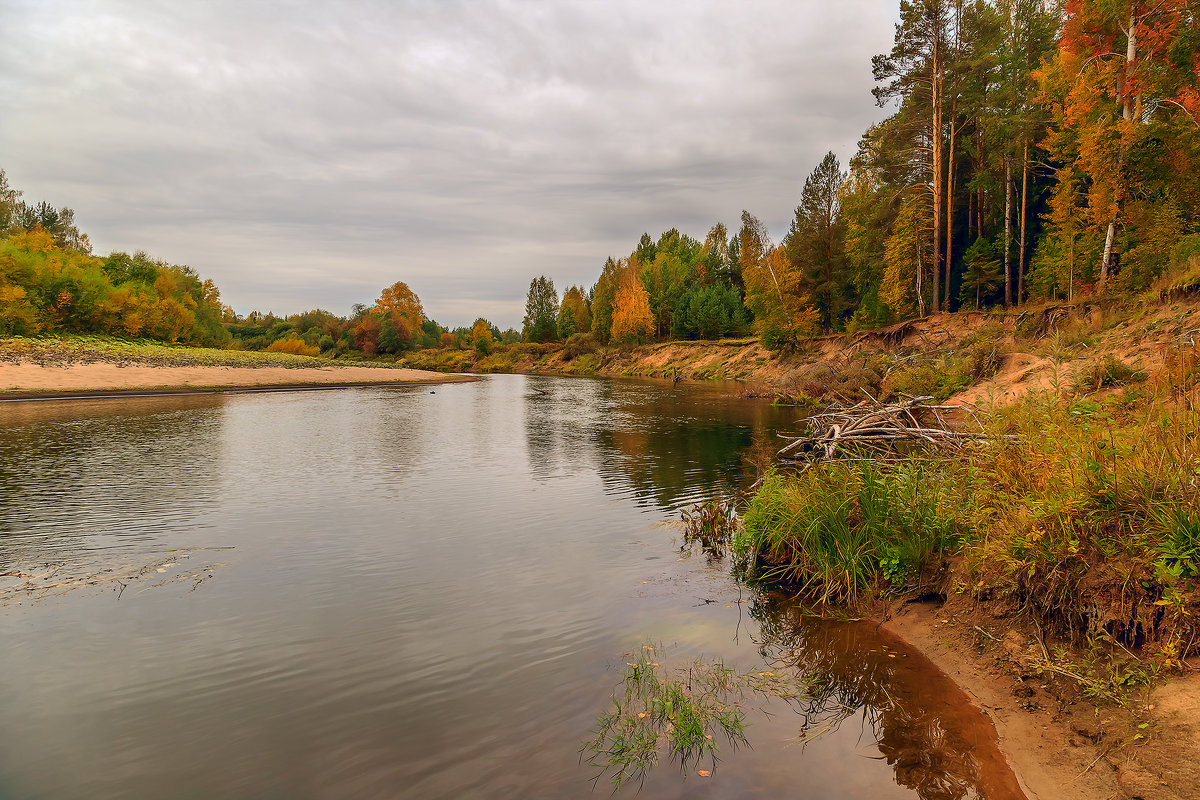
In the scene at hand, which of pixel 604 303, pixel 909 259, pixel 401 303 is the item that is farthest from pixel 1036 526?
pixel 401 303

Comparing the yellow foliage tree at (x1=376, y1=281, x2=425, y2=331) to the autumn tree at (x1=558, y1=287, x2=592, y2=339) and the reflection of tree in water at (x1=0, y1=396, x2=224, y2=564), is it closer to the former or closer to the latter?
the autumn tree at (x1=558, y1=287, x2=592, y2=339)

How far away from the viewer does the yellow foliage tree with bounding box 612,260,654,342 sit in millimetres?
84125

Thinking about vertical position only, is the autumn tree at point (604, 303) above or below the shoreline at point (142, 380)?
above

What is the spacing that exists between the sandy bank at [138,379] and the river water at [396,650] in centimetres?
2639

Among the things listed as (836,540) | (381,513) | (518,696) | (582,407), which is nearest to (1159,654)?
(836,540)

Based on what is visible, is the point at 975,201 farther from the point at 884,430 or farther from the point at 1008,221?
the point at 884,430

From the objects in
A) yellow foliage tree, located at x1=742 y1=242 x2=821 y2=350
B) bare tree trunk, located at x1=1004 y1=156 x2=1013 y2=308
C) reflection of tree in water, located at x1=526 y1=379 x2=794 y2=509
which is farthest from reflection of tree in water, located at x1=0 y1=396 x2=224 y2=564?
yellow foliage tree, located at x1=742 y1=242 x2=821 y2=350

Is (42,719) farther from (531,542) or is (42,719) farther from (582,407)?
(582,407)

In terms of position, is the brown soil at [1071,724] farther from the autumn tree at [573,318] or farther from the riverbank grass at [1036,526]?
the autumn tree at [573,318]

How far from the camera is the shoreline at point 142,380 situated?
33969mm

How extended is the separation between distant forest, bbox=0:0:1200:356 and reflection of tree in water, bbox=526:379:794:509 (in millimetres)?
15212

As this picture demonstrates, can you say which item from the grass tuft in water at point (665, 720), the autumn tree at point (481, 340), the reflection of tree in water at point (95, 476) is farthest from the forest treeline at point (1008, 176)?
the autumn tree at point (481, 340)

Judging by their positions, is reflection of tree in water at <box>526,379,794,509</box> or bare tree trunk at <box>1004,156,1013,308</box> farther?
bare tree trunk at <box>1004,156,1013,308</box>

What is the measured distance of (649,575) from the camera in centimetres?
857
